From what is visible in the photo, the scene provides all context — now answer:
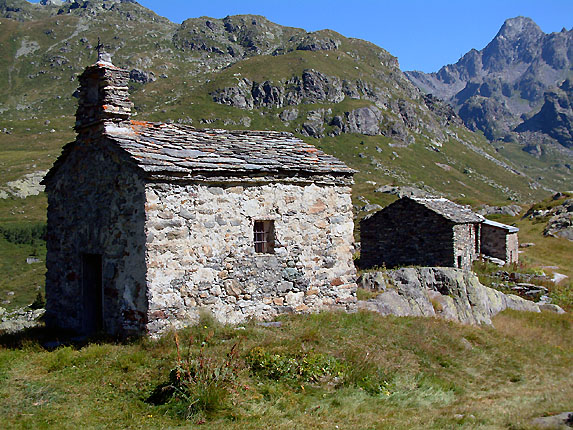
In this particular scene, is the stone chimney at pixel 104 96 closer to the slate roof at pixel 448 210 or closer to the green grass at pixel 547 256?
the slate roof at pixel 448 210

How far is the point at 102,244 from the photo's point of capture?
1202 cm

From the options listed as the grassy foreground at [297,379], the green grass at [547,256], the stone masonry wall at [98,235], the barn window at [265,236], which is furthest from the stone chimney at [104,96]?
Result: the green grass at [547,256]

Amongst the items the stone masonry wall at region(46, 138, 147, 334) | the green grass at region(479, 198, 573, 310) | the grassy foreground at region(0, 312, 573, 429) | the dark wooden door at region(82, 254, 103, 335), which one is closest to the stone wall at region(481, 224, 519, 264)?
the green grass at region(479, 198, 573, 310)

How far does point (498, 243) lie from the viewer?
110 feet

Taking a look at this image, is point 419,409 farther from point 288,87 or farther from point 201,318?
point 288,87

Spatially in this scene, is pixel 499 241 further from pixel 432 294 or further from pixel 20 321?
pixel 20 321

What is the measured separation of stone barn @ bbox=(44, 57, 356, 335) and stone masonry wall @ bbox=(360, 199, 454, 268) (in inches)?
529

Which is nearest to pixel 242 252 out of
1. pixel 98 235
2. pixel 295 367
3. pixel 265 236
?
pixel 265 236

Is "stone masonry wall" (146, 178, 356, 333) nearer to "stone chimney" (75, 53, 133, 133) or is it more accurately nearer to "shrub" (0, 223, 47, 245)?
"stone chimney" (75, 53, 133, 133)

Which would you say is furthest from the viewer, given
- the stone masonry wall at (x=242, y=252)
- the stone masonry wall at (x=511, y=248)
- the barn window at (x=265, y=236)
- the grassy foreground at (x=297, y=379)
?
the stone masonry wall at (x=511, y=248)

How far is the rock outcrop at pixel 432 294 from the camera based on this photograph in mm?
15875

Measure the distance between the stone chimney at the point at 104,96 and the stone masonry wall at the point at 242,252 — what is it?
2.63 m

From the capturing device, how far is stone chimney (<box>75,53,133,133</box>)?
40.6ft

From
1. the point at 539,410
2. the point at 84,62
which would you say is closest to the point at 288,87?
the point at 84,62
